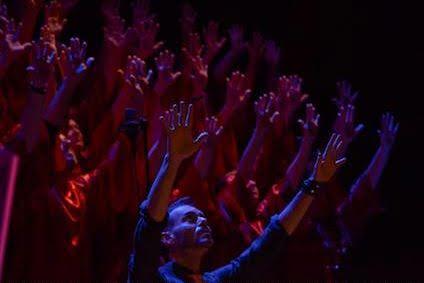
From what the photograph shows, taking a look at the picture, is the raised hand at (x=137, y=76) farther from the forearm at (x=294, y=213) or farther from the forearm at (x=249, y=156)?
the forearm at (x=294, y=213)

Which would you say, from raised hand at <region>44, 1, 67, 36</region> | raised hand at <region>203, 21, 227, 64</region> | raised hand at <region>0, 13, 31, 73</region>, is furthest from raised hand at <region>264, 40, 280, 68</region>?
raised hand at <region>0, 13, 31, 73</region>

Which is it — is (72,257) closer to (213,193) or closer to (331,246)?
(213,193)

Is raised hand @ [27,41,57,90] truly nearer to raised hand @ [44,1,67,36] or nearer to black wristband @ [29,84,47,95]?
black wristband @ [29,84,47,95]

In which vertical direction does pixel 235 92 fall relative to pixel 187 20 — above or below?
below

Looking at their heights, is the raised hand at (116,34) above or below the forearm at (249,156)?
above

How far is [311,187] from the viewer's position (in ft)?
7.40

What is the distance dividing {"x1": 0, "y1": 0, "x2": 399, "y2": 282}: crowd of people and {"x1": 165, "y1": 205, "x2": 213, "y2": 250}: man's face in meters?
0.19

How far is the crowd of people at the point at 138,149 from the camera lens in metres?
3.09

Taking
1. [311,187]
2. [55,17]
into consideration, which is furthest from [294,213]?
[55,17]

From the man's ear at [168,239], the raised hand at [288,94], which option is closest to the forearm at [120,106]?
the raised hand at [288,94]

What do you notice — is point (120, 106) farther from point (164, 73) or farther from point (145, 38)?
point (145, 38)

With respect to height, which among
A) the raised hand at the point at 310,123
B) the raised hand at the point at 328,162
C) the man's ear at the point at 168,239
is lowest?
the man's ear at the point at 168,239

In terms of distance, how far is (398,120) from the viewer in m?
5.02

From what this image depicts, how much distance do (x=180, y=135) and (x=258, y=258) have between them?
51 cm
